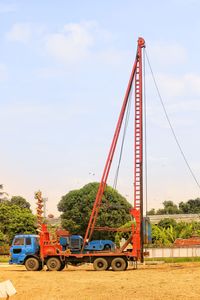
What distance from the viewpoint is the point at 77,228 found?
325 ft

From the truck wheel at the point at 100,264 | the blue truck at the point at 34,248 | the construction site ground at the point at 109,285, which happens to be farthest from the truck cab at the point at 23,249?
the truck wheel at the point at 100,264

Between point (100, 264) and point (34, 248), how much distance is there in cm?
492

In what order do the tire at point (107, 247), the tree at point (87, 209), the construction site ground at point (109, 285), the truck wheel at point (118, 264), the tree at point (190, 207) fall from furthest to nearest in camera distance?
1. the tree at point (190, 207)
2. the tree at point (87, 209)
3. the tire at point (107, 247)
4. the truck wheel at point (118, 264)
5. the construction site ground at point (109, 285)

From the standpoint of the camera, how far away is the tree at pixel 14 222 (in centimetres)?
8650

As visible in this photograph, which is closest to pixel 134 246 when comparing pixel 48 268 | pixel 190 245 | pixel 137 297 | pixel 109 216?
pixel 48 268

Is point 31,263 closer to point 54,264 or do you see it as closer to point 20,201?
point 54,264

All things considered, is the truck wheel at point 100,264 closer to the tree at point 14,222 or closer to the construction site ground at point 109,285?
the construction site ground at point 109,285

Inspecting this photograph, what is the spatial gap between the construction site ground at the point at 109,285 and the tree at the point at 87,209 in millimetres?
58658

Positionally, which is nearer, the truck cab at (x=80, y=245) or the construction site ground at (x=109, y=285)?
the construction site ground at (x=109, y=285)

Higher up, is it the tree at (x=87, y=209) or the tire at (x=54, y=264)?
the tree at (x=87, y=209)

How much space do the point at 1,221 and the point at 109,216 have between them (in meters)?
18.8

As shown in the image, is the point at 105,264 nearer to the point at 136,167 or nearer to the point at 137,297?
the point at 136,167

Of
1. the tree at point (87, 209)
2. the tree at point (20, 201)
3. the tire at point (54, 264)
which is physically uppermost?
the tree at point (20, 201)

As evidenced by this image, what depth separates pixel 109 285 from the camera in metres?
30.1
